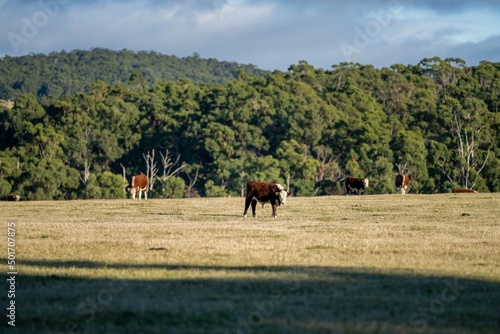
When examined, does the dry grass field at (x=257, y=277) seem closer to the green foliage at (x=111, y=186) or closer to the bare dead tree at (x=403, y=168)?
the green foliage at (x=111, y=186)

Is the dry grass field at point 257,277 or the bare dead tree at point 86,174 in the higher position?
the bare dead tree at point 86,174

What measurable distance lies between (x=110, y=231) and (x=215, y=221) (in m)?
5.41

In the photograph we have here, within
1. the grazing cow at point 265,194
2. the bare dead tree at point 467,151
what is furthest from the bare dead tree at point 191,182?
the grazing cow at point 265,194

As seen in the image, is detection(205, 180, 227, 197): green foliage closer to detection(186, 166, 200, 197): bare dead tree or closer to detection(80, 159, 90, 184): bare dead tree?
detection(186, 166, 200, 197): bare dead tree

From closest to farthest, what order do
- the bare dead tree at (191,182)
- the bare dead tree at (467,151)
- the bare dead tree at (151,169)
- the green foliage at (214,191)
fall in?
the green foliage at (214,191) → the bare dead tree at (467,151) → the bare dead tree at (151,169) → the bare dead tree at (191,182)

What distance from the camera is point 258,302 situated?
11.7m

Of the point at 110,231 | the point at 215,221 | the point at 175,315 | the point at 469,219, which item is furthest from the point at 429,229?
the point at 175,315

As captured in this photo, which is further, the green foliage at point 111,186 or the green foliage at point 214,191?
the green foliage at point 214,191

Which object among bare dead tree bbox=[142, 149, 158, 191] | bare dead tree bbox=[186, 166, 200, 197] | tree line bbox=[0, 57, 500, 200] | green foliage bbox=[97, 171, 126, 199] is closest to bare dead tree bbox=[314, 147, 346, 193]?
tree line bbox=[0, 57, 500, 200]

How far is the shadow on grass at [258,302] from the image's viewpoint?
10266 millimetres

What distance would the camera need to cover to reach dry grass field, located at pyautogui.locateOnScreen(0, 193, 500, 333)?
10562 mm

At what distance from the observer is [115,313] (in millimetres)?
11078

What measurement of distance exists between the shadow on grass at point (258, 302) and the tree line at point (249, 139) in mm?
58819

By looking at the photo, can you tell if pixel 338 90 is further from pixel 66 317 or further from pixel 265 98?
pixel 66 317
